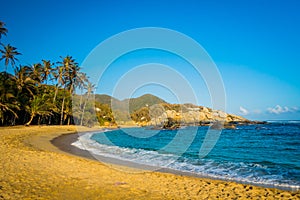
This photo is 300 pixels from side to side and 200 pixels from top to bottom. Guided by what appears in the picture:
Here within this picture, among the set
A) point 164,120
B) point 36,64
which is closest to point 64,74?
point 36,64

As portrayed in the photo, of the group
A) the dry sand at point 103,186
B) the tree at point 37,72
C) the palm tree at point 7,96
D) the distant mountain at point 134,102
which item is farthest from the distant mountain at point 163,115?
the dry sand at point 103,186

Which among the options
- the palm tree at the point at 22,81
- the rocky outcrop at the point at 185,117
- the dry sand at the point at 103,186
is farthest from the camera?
the rocky outcrop at the point at 185,117

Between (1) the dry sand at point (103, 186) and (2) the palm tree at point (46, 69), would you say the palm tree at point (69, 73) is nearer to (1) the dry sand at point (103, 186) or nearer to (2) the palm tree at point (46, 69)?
(2) the palm tree at point (46, 69)

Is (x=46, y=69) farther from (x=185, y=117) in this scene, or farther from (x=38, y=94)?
Answer: (x=185, y=117)

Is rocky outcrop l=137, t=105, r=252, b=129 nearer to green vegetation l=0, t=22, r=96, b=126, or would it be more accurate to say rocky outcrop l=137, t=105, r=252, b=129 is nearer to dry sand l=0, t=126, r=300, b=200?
green vegetation l=0, t=22, r=96, b=126

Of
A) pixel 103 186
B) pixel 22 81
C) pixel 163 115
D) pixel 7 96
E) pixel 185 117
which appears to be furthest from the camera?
pixel 185 117

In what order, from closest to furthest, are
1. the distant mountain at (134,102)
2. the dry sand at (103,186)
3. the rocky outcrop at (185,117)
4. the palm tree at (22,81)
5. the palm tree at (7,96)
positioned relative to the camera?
the dry sand at (103,186)
the distant mountain at (134,102)
the palm tree at (7,96)
the palm tree at (22,81)
the rocky outcrop at (185,117)

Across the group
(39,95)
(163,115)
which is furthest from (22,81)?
(163,115)

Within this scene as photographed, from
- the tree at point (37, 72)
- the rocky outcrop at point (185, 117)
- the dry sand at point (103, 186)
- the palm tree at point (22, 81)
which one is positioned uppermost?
the tree at point (37, 72)

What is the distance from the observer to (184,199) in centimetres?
639

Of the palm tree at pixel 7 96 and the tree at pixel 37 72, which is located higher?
the tree at pixel 37 72

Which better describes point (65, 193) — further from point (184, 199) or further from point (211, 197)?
point (211, 197)

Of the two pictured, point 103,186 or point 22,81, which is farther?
point 22,81

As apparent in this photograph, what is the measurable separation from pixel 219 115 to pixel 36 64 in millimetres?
83471
